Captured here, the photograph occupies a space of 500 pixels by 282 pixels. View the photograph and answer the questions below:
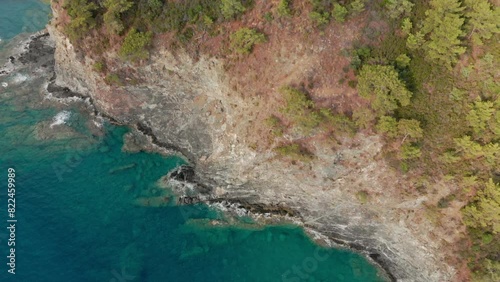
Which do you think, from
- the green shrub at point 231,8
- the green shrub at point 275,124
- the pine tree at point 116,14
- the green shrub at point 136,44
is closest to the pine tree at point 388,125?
the green shrub at point 275,124

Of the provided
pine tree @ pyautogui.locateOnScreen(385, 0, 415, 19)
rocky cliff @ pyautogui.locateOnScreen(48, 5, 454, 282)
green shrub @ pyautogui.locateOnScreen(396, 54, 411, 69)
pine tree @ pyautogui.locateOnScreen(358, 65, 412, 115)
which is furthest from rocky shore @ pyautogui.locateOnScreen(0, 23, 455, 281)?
pine tree @ pyautogui.locateOnScreen(385, 0, 415, 19)

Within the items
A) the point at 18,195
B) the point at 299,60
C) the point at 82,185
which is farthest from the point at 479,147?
the point at 18,195

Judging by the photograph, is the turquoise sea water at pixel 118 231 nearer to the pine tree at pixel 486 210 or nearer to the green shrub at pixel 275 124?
the green shrub at pixel 275 124

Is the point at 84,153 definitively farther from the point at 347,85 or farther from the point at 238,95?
the point at 347,85

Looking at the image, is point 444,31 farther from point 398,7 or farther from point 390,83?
point 390,83

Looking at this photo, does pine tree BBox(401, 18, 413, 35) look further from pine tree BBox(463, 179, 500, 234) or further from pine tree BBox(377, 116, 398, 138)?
pine tree BBox(463, 179, 500, 234)

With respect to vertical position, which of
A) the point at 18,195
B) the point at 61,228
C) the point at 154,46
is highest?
the point at 154,46

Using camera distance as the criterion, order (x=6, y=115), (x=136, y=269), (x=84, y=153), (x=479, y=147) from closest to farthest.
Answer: (x=479, y=147), (x=136, y=269), (x=84, y=153), (x=6, y=115)
